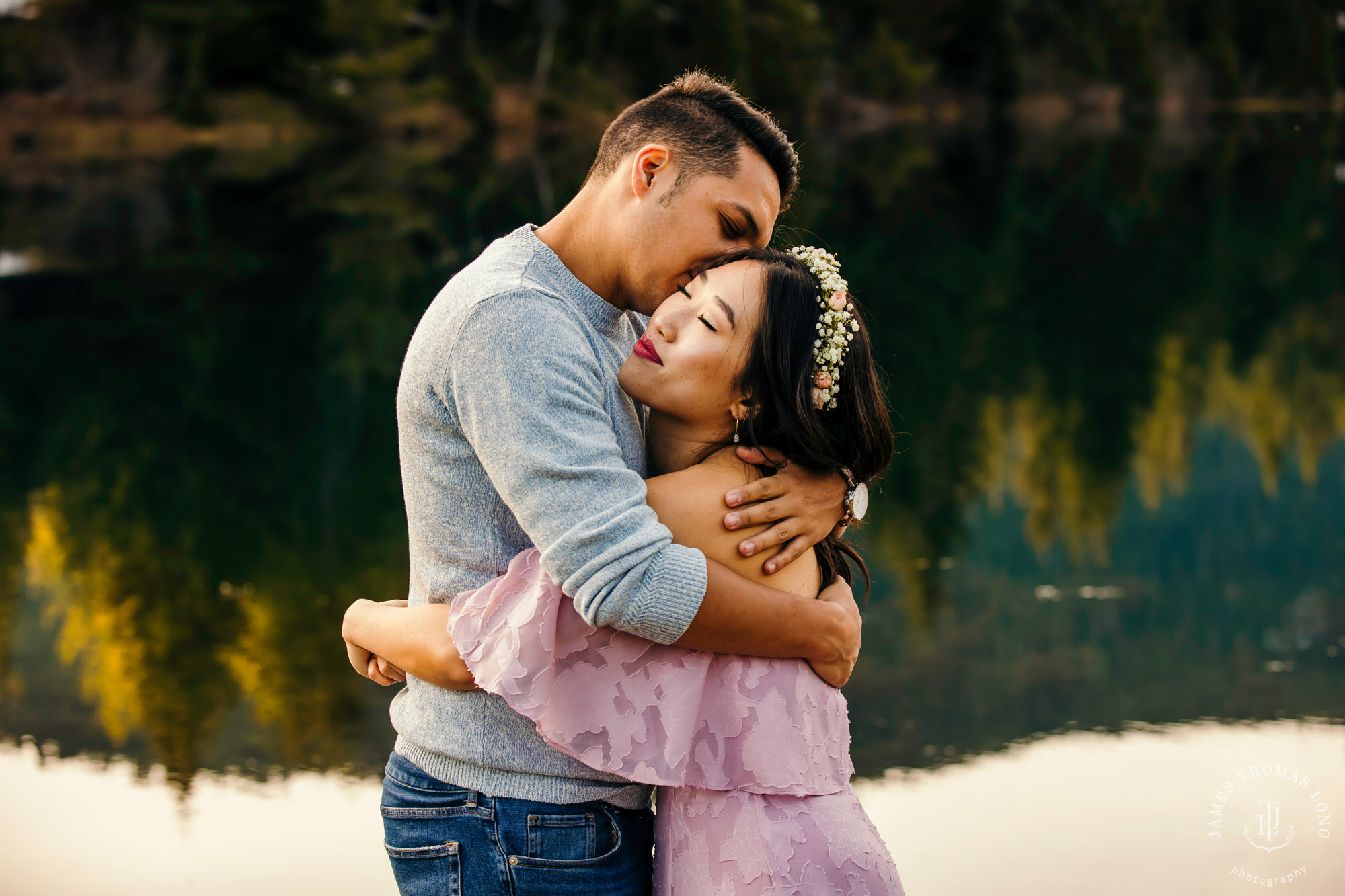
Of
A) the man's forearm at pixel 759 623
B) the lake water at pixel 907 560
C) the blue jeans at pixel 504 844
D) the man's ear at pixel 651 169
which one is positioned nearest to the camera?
the man's forearm at pixel 759 623

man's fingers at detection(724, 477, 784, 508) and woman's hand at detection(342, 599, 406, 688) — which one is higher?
man's fingers at detection(724, 477, 784, 508)

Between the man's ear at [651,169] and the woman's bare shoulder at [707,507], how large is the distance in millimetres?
410

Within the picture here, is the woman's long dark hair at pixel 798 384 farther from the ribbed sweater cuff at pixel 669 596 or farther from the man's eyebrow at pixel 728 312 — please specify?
the ribbed sweater cuff at pixel 669 596

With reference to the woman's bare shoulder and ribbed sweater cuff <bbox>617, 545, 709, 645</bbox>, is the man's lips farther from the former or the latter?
ribbed sweater cuff <bbox>617, 545, 709, 645</bbox>

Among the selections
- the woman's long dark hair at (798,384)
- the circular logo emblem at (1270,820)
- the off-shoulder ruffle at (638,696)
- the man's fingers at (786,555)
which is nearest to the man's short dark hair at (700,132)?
the woman's long dark hair at (798,384)

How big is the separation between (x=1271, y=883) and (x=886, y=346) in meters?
6.36

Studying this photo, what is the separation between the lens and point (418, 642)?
1899 millimetres

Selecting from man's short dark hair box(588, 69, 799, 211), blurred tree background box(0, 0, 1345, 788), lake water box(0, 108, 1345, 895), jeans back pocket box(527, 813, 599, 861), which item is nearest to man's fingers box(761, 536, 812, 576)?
jeans back pocket box(527, 813, 599, 861)

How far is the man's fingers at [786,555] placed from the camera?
6.34 ft

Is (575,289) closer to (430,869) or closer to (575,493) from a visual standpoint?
(575,493)

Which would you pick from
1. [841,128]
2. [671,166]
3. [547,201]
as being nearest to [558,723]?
[671,166]

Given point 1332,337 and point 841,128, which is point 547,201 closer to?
point 1332,337

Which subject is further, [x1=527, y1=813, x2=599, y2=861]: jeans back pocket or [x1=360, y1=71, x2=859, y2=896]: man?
[x1=527, y1=813, x2=599, y2=861]: jeans back pocket

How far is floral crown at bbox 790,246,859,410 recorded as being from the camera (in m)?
1.94
